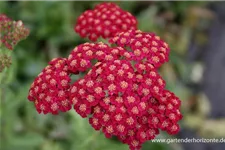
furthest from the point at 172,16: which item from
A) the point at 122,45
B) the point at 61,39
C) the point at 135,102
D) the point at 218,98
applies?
the point at 135,102

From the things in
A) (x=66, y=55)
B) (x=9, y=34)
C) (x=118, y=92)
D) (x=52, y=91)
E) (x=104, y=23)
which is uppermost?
(x=104, y=23)

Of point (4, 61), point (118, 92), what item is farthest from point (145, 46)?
point (4, 61)

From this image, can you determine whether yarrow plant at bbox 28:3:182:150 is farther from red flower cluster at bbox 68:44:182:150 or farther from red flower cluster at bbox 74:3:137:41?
red flower cluster at bbox 74:3:137:41

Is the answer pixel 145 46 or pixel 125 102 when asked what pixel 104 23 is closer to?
pixel 145 46

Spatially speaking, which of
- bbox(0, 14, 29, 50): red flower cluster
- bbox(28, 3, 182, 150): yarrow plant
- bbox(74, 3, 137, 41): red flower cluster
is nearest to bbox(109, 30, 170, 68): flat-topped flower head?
bbox(28, 3, 182, 150): yarrow plant

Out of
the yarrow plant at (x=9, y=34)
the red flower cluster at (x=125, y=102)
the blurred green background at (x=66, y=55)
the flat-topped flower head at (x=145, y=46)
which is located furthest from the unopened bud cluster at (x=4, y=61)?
the flat-topped flower head at (x=145, y=46)

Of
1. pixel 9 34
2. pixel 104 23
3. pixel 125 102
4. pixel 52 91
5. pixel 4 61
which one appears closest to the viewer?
pixel 125 102

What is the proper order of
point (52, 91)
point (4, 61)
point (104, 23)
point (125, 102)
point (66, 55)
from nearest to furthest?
point (125, 102) < point (52, 91) < point (4, 61) < point (104, 23) < point (66, 55)
